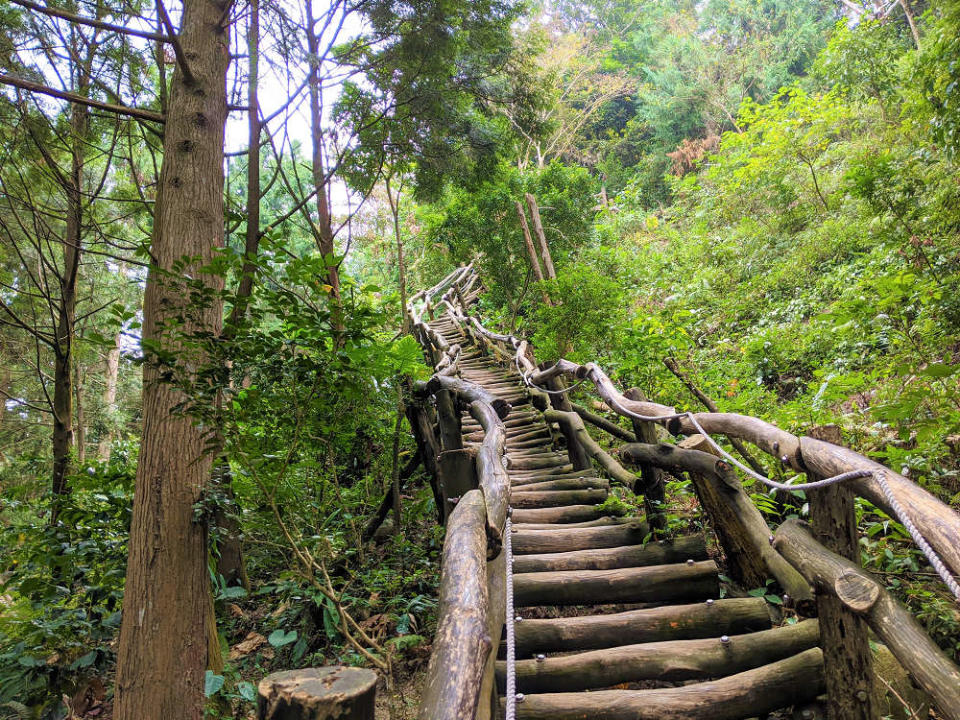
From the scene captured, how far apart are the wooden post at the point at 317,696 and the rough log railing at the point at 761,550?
0.57 feet

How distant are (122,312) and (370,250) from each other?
64.9 ft

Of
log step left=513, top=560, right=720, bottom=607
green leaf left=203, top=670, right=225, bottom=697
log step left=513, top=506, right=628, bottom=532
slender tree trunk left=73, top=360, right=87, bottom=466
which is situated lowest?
green leaf left=203, top=670, right=225, bottom=697

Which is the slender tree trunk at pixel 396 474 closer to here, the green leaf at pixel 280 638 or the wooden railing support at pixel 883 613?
the green leaf at pixel 280 638

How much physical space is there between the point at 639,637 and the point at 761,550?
0.78 m

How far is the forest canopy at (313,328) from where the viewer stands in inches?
112

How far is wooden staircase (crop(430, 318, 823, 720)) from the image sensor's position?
2205 mm

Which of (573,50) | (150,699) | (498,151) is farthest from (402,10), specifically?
(573,50)

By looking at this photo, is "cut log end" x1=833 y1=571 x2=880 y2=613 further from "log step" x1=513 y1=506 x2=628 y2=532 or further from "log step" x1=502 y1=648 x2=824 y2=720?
"log step" x1=513 y1=506 x2=628 y2=532

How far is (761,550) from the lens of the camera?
2504 millimetres

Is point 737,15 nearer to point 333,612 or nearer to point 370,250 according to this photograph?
point 370,250

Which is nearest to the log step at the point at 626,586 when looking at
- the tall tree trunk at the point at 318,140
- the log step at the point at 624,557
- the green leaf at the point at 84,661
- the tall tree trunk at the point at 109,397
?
the log step at the point at 624,557

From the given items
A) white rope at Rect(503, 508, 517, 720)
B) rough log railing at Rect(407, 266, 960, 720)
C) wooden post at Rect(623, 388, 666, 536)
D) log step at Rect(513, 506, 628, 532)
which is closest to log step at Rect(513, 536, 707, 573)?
wooden post at Rect(623, 388, 666, 536)

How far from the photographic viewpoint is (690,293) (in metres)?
10.7

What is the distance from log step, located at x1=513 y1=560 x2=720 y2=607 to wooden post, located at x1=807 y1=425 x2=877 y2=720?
0.98m
